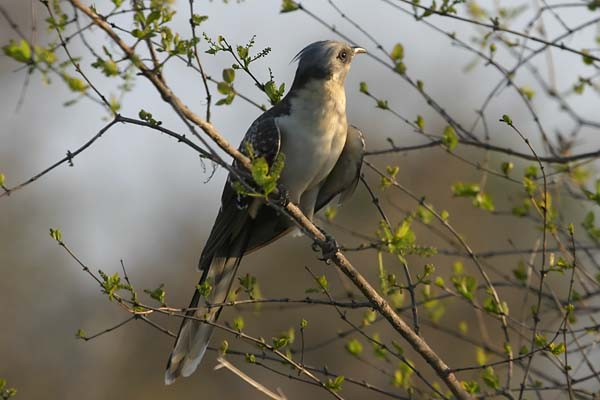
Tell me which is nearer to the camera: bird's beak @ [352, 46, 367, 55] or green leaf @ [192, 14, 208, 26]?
green leaf @ [192, 14, 208, 26]

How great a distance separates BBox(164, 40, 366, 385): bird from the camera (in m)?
4.41

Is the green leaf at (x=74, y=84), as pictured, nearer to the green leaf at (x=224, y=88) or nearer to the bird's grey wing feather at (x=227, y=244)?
the green leaf at (x=224, y=88)

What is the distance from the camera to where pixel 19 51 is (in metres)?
2.48

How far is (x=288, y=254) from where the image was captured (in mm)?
16141

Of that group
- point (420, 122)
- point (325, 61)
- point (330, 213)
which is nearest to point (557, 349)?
point (420, 122)

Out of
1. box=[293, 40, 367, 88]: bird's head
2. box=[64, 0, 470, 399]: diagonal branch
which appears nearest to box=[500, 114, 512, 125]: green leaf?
box=[64, 0, 470, 399]: diagonal branch

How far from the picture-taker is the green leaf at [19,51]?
2.48 meters

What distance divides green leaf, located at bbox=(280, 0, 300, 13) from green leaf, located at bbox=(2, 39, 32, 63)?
131 cm

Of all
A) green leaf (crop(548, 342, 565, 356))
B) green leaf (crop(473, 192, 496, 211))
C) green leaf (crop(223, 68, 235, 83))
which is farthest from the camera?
green leaf (crop(473, 192, 496, 211))

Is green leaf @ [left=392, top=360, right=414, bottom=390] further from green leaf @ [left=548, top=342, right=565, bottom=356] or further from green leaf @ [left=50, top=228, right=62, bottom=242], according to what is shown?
green leaf @ [left=50, top=228, right=62, bottom=242]

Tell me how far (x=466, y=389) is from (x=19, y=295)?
13.0 meters

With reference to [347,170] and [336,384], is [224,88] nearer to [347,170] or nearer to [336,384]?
[336,384]

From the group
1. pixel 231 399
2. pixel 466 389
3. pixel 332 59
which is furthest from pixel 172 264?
pixel 466 389

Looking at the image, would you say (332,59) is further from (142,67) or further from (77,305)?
(77,305)
